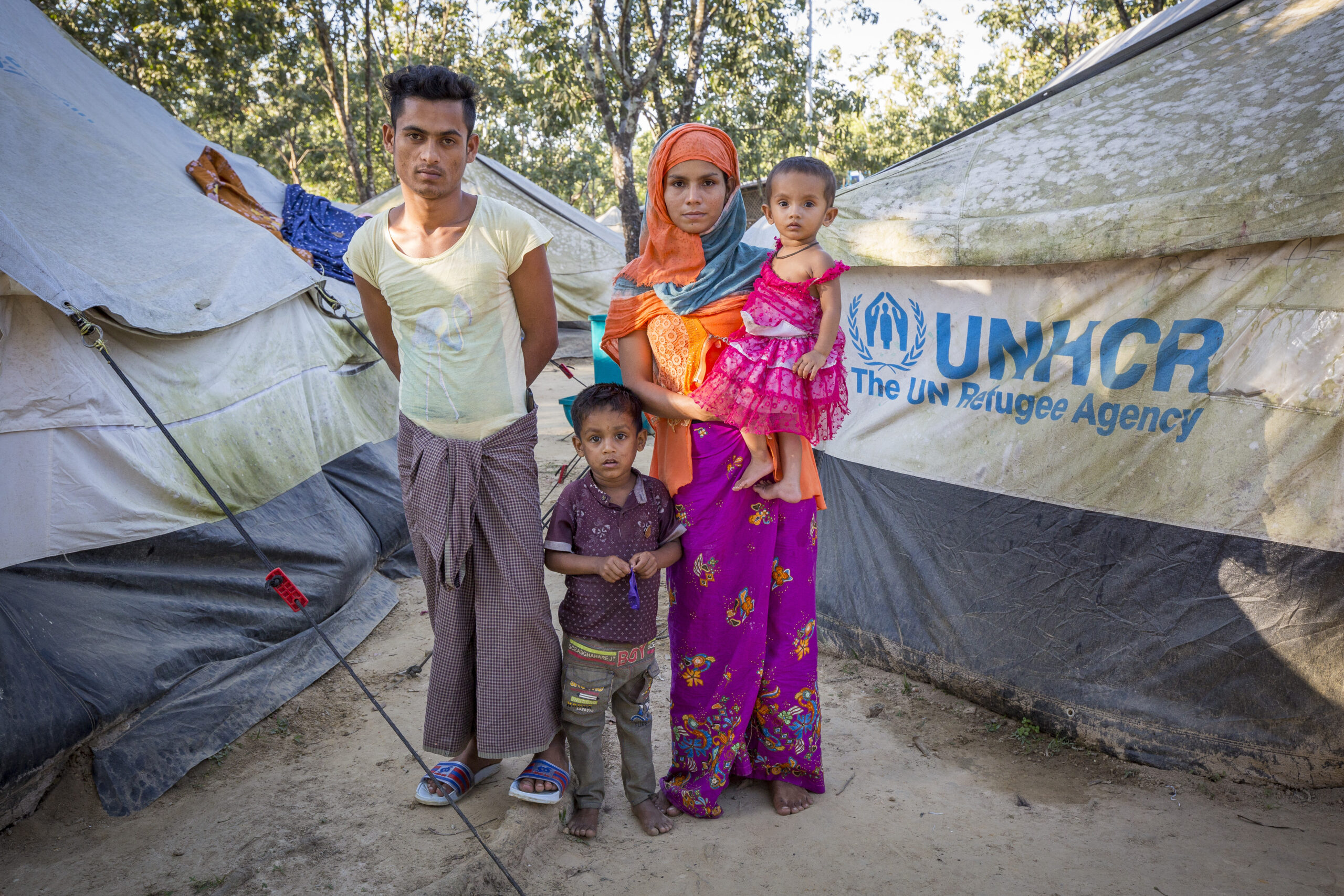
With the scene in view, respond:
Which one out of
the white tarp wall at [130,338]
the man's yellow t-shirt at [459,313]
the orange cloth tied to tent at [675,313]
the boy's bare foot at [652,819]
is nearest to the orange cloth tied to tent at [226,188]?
the white tarp wall at [130,338]

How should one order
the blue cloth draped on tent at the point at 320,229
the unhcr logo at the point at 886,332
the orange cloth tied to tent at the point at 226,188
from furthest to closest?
the blue cloth draped on tent at the point at 320,229
the orange cloth tied to tent at the point at 226,188
the unhcr logo at the point at 886,332

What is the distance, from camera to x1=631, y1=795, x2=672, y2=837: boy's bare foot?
234 cm

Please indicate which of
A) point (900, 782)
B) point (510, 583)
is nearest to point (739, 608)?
point (510, 583)

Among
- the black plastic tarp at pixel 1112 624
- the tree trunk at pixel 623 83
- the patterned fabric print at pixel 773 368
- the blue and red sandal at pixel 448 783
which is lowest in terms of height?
the blue and red sandal at pixel 448 783

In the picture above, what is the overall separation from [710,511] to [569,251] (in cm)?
976

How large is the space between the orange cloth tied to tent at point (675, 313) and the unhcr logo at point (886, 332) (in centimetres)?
114

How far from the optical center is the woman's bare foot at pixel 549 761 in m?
2.34

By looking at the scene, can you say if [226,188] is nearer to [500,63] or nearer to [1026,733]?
[1026,733]

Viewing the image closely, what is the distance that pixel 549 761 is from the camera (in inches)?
94.1

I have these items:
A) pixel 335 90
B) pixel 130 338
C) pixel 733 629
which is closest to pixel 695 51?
pixel 335 90

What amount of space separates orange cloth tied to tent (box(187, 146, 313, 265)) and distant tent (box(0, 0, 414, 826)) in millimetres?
286

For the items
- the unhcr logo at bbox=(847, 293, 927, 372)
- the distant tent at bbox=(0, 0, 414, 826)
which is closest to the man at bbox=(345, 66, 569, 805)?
the distant tent at bbox=(0, 0, 414, 826)

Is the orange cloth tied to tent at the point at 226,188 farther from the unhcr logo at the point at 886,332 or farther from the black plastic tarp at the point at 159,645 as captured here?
the unhcr logo at the point at 886,332

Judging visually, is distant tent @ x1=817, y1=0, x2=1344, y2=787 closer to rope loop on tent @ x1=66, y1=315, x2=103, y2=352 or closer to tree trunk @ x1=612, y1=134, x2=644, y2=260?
rope loop on tent @ x1=66, y1=315, x2=103, y2=352
